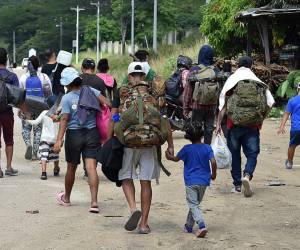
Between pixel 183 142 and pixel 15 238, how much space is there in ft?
31.4

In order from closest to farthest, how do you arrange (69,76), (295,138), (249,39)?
(69,76)
(295,138)
(249,39)

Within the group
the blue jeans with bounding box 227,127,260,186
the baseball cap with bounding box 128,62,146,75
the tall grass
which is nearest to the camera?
the baseball cap with bounding box 128,62,146,75

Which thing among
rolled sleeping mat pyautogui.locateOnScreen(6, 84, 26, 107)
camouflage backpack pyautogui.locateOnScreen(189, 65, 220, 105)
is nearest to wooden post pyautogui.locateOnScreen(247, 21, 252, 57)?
camouflage backpack pyautogui.locateOnScreen(189, 65, 220, 105)

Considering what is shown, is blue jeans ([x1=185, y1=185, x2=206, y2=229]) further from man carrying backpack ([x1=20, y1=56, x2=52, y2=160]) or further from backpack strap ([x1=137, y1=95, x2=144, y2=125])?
man carrying backpack ([x1=20, y1=56, x2=52, y2=160])

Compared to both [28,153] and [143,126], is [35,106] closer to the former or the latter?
[28,153]

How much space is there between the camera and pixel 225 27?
28.3 metres

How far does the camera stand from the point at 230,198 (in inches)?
425

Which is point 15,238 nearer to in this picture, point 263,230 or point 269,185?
point 263,230

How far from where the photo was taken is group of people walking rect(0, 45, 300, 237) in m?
8.43

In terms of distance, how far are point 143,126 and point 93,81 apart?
11.7 ft

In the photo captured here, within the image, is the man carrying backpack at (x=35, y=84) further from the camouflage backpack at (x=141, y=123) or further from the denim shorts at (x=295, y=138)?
the camouflage backpack at (x=141, y=123)

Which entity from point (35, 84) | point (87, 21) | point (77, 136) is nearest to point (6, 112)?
point (35, 84)

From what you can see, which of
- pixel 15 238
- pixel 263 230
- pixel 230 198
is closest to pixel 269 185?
pixel 230 198

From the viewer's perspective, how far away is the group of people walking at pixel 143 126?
8.43 m
